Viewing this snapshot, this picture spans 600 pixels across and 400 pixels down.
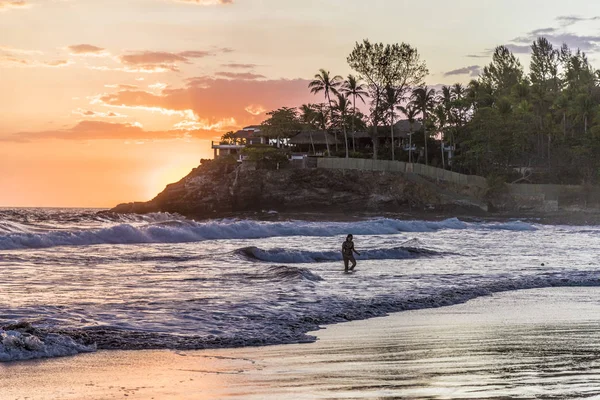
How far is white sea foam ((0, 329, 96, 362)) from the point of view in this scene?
8.84 m

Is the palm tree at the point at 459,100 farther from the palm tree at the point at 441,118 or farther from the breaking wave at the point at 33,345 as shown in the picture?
the breaking wave at the point at 33,345

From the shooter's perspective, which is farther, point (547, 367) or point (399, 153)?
point (399, 153)

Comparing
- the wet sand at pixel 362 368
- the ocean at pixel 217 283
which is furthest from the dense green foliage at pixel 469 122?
the wet sand at pixel 362 368

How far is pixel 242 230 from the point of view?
4203 centimetres

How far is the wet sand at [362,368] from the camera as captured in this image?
273 inches

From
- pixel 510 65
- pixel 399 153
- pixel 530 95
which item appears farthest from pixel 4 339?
pixel 510 65

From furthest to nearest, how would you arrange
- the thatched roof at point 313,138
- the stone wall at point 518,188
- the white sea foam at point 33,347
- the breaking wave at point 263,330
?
the thatched roof at point 313,138, the stone wall at point 518,188, the breaking wave at point 263,330, the white sea foam at point 33,347

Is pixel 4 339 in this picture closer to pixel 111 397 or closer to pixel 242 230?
pixel 111 397

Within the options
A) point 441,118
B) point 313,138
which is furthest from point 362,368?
point 313,138

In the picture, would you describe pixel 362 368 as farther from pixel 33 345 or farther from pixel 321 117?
pixel 321 117

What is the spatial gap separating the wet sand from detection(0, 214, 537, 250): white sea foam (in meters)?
21.7

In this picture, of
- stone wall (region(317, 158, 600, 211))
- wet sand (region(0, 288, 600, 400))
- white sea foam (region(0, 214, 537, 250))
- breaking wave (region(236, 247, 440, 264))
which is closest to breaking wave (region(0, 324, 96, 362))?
wet sand (region(0, 288, 600, 400))

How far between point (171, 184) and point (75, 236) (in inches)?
2210

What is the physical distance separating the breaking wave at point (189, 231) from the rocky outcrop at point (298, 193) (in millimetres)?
23899
